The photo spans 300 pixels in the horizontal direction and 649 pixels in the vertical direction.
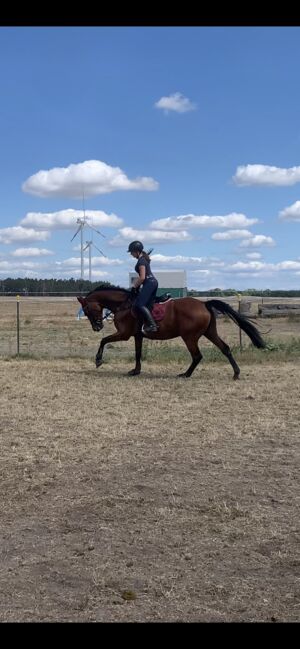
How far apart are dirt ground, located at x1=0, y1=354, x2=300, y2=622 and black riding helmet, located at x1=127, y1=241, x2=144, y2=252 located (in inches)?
122

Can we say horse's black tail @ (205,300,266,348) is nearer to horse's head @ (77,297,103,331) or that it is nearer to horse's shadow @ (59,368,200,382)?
horse's shadow @ (59,368,200,382)

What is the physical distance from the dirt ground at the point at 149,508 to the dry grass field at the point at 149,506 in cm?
1

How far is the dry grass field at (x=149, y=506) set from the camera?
3.28m

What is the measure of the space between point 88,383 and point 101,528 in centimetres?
632

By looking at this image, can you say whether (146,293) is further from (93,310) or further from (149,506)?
(149,506)

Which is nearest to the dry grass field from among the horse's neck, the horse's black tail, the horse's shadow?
the horse's shadow

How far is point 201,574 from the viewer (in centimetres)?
357

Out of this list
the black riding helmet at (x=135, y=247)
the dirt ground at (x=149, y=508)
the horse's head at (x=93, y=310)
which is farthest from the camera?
the horse's head at (x=93, y=310)

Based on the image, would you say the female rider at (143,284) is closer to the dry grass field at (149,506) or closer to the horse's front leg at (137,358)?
the horse's front leg at (137,358)

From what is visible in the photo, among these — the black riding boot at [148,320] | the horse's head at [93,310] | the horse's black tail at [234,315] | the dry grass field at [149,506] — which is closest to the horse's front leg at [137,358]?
the black riding boot at [148,320]

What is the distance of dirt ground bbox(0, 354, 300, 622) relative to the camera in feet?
10.7

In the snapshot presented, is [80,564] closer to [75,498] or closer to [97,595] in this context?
[97,595]

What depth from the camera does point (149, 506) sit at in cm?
468
